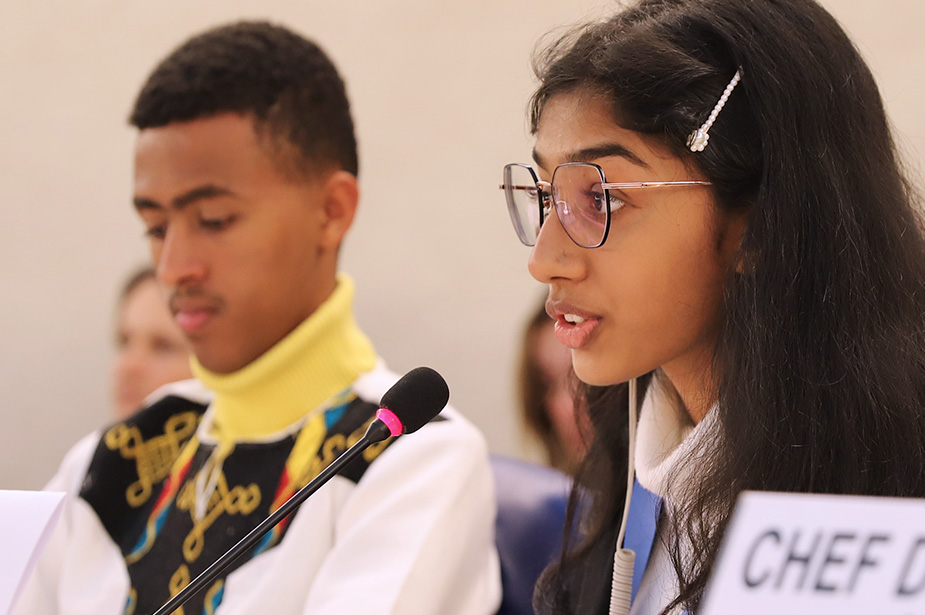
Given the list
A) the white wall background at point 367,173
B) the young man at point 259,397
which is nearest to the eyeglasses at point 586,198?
the young man at point 259,397

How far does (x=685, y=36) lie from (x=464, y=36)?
148cm

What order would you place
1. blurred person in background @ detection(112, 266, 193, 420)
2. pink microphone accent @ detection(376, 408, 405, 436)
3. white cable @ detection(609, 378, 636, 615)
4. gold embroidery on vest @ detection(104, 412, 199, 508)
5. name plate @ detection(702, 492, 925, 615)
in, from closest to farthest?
1. name plate @ detection(702, 492, 925, 615)
2. pink microphone accent @ detection(376, 408, 405, 436)
3. white cable @ detection(609, 378, 636, 615)
4. gold embroidery on vest @ detection(104, 412, 199, 508)
5. blurred person in background @ detection(112, 266, 193, 420)

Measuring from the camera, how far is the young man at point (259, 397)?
3.88ft

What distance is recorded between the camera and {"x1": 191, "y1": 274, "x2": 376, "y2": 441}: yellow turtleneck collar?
1294 mm

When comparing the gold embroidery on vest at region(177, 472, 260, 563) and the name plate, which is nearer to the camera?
the name plate

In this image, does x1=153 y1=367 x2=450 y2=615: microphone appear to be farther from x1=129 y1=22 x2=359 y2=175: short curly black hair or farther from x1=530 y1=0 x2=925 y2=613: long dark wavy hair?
x1=129 y1=22 x2=359 y2=175: short curly black hair

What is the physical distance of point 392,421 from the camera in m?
0.90

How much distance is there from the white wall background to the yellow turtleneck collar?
915 millimetres

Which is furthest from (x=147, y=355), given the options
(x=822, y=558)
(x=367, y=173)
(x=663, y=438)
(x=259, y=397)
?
(x=822, y=558)

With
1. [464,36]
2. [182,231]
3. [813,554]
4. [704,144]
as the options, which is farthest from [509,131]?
[813,554]

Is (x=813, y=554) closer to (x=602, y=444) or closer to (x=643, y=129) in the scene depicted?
(x=643, y=129)

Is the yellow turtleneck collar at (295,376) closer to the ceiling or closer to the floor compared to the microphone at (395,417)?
closer to the floor

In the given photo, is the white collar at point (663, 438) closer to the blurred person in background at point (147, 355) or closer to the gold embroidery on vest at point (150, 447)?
the gold embroidery on vest at point (150, 447)

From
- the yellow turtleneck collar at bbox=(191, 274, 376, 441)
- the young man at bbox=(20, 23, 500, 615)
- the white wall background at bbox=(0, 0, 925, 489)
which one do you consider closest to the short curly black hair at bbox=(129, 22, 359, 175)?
the young man at bbox=(20, 23, 500, 615)
